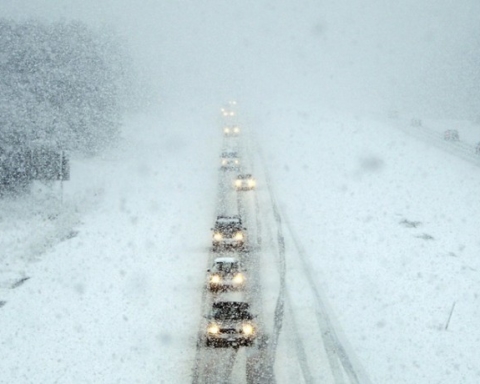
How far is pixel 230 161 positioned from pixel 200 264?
19.0 metres

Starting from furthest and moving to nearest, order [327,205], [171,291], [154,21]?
[154,21] < [327,205] < [171,291]

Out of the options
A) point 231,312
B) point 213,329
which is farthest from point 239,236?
point 213,329

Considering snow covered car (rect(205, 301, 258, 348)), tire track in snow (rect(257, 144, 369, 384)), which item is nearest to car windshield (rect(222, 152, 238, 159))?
tire track in snow (rect(257, 144, 369, 384))

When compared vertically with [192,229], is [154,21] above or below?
above

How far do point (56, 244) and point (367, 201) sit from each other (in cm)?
1936

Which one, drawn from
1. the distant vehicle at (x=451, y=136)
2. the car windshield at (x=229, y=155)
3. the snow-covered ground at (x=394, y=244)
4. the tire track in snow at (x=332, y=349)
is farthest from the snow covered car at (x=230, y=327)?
the distant vehicle at (x=451, y=136)

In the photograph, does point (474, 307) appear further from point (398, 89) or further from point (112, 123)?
point (398, 89)

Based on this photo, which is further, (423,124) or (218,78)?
(218,78)

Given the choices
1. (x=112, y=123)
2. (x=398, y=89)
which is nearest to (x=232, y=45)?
(x=398, y=89)

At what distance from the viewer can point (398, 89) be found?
Result: 110 meters

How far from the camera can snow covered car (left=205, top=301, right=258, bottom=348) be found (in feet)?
53.1

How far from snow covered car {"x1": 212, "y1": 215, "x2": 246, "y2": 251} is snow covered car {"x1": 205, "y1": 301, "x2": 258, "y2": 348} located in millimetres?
8266

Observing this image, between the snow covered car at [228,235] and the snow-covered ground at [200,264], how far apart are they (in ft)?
4.23

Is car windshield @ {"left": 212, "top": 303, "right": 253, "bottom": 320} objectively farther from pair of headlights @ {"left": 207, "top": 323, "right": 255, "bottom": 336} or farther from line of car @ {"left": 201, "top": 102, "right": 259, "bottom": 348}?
pair of headlights @ {"left": 207, "top": 323, "right": 255, "bottom": 336}
